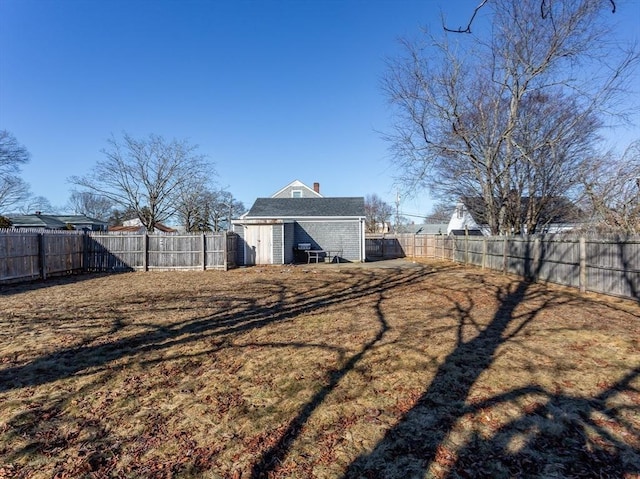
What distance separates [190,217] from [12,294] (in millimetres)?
22018

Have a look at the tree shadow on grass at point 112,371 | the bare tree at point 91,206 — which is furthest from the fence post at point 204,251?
the bare tree at point 91,206

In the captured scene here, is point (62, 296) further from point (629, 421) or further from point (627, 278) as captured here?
point (627, 278)

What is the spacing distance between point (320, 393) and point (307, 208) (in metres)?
17.1

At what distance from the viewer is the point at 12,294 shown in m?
8.86

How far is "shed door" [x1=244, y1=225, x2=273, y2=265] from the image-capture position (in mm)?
17109

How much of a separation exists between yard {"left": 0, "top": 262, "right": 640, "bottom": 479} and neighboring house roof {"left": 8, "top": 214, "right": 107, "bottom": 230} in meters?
31.8

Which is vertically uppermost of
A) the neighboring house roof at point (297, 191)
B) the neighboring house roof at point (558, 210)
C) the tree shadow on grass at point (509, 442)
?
the neighboring house roof at point (297, 191)

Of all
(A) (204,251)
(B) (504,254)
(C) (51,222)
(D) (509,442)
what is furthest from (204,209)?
(D) (509,442)

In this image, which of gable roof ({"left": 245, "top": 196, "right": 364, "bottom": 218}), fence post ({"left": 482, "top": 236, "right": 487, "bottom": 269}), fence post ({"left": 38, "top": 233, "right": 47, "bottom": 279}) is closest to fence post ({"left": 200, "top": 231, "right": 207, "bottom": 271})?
gable roof ({"left": 245, "top": 196, "right": 364, "bottom": 218})

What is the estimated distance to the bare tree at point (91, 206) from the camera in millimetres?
54156

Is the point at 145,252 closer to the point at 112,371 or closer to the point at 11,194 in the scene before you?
the point at 112,371

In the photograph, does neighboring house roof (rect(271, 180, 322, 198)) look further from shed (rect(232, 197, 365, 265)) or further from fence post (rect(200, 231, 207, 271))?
fence post (rect(200, 231, 207, 271))

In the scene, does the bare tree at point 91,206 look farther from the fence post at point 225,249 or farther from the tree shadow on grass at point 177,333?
the tree shadow on grass at point 177,333

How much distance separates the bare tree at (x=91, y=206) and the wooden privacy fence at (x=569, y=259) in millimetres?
55671
